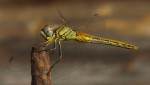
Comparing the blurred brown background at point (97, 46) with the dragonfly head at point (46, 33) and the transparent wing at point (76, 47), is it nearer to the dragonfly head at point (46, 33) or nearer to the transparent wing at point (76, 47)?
the transparent wing at point (76, 47)

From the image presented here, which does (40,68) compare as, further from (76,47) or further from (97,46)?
(97,46)

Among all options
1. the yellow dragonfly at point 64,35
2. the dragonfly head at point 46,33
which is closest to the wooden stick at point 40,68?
the yellow dragonfly at point 64,35

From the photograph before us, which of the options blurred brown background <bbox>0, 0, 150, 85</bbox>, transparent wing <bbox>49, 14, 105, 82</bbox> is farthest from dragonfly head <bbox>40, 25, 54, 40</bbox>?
blurred brown background <bbox>0, 0, 150, 85</bbox>

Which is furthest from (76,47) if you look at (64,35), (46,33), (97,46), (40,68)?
(97,46)

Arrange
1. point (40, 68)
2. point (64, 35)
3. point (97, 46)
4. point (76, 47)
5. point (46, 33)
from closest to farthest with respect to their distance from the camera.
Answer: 1. point (40, 68)
2. point (46, 33)
3. point (64, 35)
4. point (76, 47)
5. point (97, 46)

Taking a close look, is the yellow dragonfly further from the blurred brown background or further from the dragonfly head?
the blurred brown background
